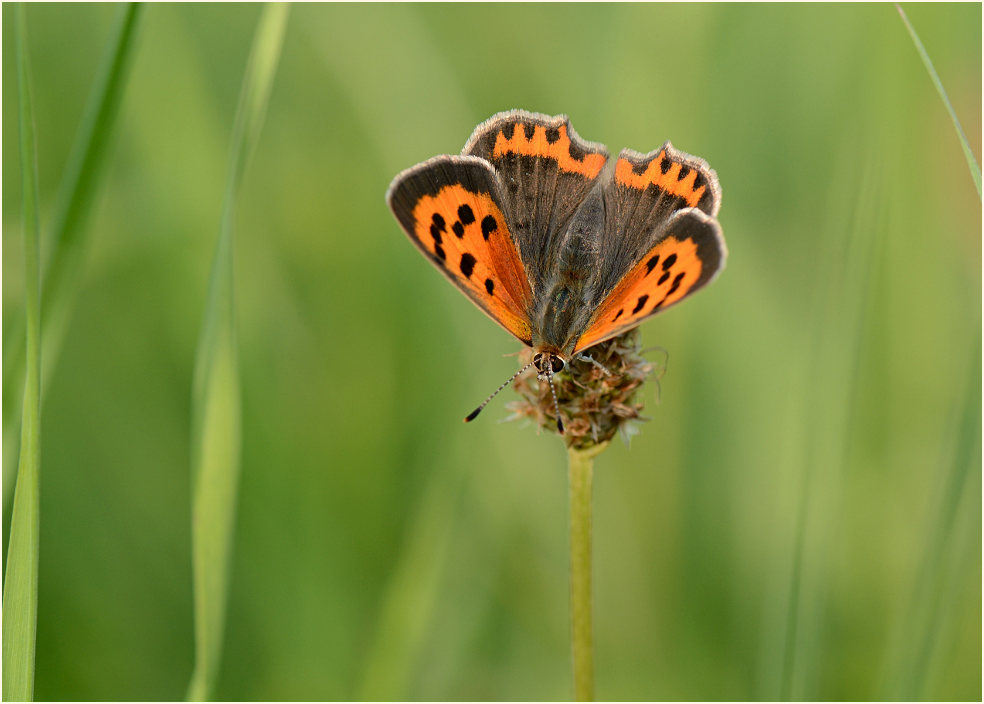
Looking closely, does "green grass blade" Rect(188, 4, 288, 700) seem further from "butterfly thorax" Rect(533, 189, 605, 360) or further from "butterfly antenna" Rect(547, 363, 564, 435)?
"butterfly thorax" Rect(533, 189, 605, 360)

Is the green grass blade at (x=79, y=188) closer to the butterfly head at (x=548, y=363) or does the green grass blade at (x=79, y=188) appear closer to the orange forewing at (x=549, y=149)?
the orange forewing at (x=549, y=149)

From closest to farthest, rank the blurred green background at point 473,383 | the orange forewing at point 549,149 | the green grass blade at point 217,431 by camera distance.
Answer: the green grass blade at point 217,431 → the orange forewing at point 549,149 → the blurred green background at point 473,383

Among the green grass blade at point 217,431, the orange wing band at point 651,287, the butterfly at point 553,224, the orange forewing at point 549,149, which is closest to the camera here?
the green grass blade at point 217,431

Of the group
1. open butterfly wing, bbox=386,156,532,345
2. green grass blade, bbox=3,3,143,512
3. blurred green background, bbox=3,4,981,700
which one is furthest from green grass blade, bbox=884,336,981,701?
green grass blade, bbox=3,3,143,512

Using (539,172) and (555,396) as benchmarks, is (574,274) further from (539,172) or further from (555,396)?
(555,396)

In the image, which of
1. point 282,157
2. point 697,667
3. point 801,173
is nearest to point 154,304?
point 282,157

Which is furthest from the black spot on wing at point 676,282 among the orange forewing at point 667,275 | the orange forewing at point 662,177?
the orange forewing at point 662,177

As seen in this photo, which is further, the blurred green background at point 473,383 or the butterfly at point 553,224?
the blurred green background at point 473,383

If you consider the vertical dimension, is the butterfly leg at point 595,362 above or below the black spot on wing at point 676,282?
below
